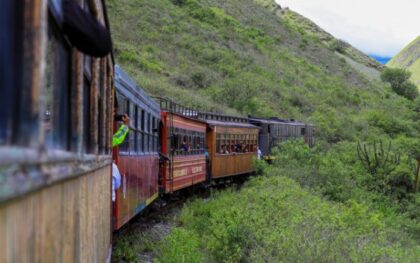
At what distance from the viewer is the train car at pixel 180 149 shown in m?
14.0

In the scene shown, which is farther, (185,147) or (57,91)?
(185,147)

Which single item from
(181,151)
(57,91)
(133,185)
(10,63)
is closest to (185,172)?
(181,151)

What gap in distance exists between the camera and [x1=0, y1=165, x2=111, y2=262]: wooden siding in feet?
4.96

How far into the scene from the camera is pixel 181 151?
15.7 meters

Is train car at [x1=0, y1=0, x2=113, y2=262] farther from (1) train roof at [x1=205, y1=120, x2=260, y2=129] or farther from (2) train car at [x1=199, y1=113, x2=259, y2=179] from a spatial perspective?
(2) train car at [x1=199, y1=113, x2=259, y2=179]

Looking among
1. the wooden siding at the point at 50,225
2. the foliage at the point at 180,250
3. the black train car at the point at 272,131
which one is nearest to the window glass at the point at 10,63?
the wooden siding at the point at 50,225

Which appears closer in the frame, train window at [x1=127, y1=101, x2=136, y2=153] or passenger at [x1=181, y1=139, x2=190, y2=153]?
train window at [x1=127, y1=101, x2=136, y2=153]

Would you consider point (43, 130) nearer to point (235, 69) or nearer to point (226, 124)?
point (226, 124)

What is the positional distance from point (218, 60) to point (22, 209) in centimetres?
4828

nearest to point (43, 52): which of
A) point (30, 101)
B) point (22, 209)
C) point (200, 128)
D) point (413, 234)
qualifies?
point (30, 101)

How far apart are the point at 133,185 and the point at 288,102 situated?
39.8 meters

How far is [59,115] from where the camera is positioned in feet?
8.25

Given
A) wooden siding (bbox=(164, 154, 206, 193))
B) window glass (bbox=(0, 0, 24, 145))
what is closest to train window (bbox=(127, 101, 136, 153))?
wooden siding (bbox=(164, 154, 206, 193))

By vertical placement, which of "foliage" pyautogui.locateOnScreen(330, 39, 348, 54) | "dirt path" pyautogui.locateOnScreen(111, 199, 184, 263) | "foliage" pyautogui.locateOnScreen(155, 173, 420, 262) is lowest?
"dirt path" pyautogui.locateOnScreen(111, 199, 184, 263)
